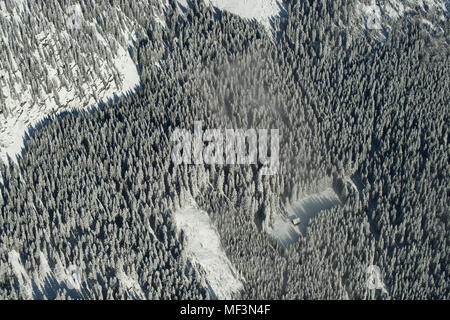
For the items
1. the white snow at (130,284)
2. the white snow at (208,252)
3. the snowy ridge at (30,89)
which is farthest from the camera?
the snowy ridge at (30,89)

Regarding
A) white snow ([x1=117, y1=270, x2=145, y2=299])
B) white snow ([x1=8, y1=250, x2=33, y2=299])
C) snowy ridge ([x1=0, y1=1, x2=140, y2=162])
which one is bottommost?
white snow ([x1=117, y1=270, x2=145, y2=299])

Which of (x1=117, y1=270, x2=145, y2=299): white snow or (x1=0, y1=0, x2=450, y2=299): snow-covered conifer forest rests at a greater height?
(x1=0, y1=0, x2=450, y2=299): snow-covered conifer forest

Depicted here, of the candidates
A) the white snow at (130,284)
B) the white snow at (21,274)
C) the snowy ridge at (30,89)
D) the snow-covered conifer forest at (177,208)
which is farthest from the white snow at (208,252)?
the snowy ridge at (30,89)

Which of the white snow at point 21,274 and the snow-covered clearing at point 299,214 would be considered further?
the snow-covered clearing at point 299,214

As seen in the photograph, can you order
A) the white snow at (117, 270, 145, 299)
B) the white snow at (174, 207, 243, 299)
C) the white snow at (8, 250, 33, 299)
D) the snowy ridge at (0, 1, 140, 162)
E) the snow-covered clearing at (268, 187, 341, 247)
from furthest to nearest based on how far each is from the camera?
the snowy ridge at (0, 1, 140, 162) → the snow-covered clearing at (268, 187, 341, 247) → the white snow at (174, 207, 243, 299) → the white snow at (117, 270, 145, 299) → the white snow at (8, 250, 33, 299)

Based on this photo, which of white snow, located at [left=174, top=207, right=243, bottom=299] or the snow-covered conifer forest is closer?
the snow-covered conifer forest

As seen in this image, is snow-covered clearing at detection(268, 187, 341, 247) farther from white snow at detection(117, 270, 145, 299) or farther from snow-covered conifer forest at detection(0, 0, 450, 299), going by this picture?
white snow at detection(117, 270, 145, 299)

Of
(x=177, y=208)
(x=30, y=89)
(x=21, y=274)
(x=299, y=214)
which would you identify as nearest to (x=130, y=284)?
(x=21, y=274)

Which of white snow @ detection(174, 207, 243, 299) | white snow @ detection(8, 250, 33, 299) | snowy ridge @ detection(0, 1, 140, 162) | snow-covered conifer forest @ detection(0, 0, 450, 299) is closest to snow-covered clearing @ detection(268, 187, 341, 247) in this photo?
snow-covered conifer forest @ detection(0, 0, 450, 299)

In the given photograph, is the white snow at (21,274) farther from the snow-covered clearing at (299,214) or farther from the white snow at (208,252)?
the snow-covered clearing at (299,214)
